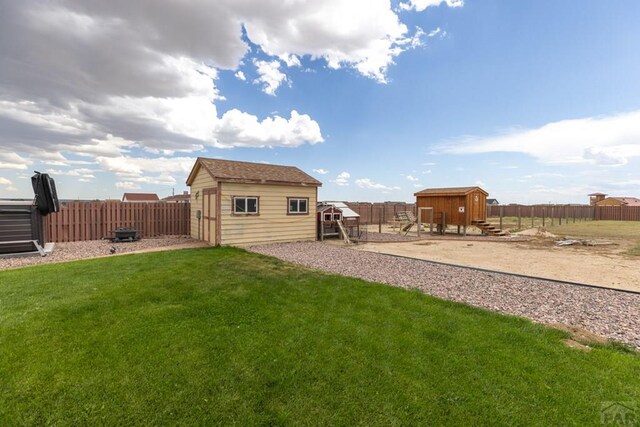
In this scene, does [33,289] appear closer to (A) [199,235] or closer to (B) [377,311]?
(B) [377,311]

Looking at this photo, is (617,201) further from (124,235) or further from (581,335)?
(124,235)

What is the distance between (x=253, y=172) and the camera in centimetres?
1335

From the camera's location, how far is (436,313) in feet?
15.1

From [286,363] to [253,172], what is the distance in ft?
36.1

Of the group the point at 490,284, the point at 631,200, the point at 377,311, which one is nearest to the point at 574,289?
the point at 490,284

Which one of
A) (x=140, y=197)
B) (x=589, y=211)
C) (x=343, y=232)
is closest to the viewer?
(x=343, y=232)

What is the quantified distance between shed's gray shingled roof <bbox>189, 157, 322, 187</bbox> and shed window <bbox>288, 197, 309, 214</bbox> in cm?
83

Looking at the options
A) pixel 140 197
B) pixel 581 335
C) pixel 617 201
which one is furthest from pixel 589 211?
pixel 140 197

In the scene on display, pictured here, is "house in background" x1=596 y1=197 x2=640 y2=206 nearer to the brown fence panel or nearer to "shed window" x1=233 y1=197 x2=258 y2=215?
the brown fence panel

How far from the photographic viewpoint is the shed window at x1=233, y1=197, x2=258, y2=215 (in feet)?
40.4

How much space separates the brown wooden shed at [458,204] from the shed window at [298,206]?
24.7 ft

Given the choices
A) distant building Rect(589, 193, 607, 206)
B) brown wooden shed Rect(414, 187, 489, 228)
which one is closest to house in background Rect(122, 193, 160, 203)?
brown wooden shed Rect(414, 187, 489, 228)

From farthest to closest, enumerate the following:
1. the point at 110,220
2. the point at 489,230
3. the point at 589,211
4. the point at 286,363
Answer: the point at 589,211, the point at 489,230, the point at 110,220, the point at 286,363

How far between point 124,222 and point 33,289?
10.1 metres
